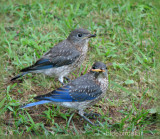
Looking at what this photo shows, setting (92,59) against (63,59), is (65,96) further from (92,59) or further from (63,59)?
(92,59)

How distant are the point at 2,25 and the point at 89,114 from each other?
4147 millimetres

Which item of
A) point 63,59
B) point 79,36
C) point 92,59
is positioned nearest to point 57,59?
point 63,59

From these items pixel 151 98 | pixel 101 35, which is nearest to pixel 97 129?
pixel 151 98

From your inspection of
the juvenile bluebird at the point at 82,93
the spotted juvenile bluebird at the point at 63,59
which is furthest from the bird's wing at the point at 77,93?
the spotted juvenile bluebird at the point at 63,59

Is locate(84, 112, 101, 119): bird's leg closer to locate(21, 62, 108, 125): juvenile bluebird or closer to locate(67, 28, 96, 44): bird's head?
locate(21, 62, 108, 125): juvenile bluebird

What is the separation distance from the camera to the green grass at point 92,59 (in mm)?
5375

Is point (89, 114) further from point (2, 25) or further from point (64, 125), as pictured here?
point (2, 25)

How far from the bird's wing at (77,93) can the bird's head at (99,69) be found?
23 centimetres

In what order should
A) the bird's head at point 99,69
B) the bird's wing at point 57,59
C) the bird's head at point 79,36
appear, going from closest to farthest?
1. the bird's head at point 99,69
2. the bird's wing at point 57,59
3. the bird's head at point 79,36

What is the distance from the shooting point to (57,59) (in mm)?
6582

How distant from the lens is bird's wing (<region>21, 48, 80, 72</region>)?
255 inches

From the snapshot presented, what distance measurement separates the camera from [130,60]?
23.7 ft

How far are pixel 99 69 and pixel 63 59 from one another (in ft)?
4.38

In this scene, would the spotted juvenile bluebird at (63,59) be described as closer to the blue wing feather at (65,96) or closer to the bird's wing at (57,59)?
the bird's wing at (57,59)
